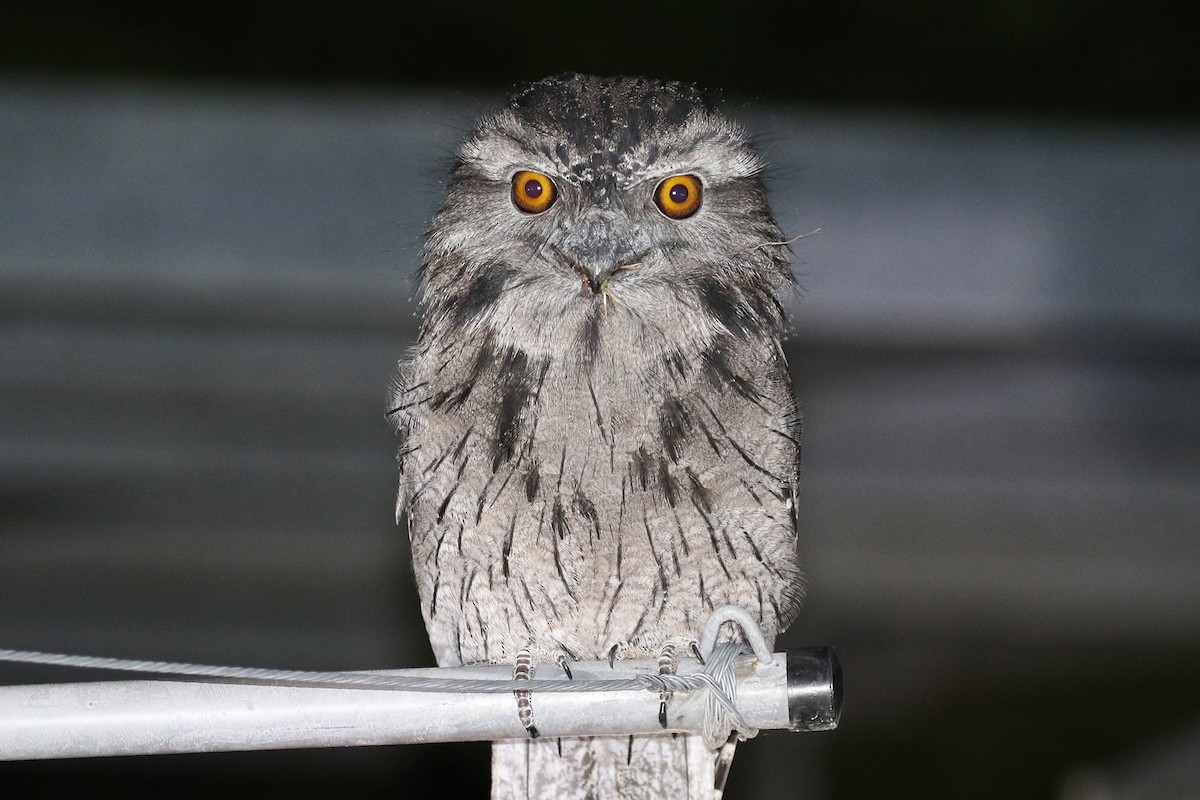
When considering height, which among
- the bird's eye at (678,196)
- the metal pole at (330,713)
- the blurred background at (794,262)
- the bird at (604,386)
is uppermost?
the blurred background at (794,262)

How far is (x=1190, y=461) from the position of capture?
15.7 ft

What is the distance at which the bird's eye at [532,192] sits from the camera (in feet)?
6.07

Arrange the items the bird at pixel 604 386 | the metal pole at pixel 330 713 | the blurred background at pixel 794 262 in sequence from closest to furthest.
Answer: the metal pole at pixel 330 713
the bird at pixel 604 386
the blurred background at pixel 794 262

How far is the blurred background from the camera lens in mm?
3477

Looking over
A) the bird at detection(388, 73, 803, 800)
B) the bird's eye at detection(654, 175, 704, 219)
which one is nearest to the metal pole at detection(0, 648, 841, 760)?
the bird at detection(388, 73, 803, 800)

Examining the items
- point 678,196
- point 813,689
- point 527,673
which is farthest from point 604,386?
point 813,689

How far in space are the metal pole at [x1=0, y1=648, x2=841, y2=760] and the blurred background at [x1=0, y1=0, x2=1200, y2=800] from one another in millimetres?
1069

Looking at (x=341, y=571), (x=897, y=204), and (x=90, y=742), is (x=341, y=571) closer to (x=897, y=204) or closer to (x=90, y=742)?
(x=897, y=204)

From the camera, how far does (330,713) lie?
1255 millimetres

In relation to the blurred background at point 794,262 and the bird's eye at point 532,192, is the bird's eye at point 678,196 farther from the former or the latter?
the blurred background at point 794,262

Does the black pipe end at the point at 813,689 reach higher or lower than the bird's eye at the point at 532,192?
lower

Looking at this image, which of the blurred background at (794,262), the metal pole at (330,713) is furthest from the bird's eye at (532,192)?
the metal pole at (330,713)

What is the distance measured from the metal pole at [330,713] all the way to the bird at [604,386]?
17.9 inches

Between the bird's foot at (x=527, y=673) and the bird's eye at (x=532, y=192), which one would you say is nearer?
the bird's foot at (x=527, y=673)
